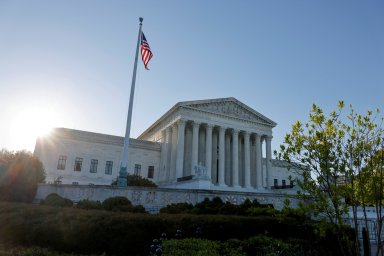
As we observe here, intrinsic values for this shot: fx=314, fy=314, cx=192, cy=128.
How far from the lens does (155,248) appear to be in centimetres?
1112

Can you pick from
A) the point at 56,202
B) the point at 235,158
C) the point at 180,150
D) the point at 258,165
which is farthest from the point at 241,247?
the point at 258,165

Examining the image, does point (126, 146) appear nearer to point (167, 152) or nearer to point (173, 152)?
point (173, 152)

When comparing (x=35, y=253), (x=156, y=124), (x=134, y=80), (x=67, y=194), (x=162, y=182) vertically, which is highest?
(x=156, y=124)

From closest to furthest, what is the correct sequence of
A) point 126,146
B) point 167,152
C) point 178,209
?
point 178,209 → point 126,146 → point 167,152

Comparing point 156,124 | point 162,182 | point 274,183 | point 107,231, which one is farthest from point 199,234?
point 274,183

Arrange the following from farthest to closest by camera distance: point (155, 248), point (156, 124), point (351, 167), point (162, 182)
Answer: point (156, 124)
point (162, 182)
point (155, 248)
point (351, 167)

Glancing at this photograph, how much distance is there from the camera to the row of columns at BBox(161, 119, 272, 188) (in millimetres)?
50191

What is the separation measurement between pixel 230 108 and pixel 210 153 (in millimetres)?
9507

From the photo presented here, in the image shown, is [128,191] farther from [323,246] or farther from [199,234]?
[323,246]

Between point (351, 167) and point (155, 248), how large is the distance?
23.0ft

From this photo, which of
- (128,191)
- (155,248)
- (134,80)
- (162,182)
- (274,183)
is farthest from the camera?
(274,183)

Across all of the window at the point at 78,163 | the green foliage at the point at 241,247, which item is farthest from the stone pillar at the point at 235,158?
the green foliage at the point at 241,247

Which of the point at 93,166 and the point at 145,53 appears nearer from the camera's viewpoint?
the point at 145,53

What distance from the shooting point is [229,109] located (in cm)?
5572
